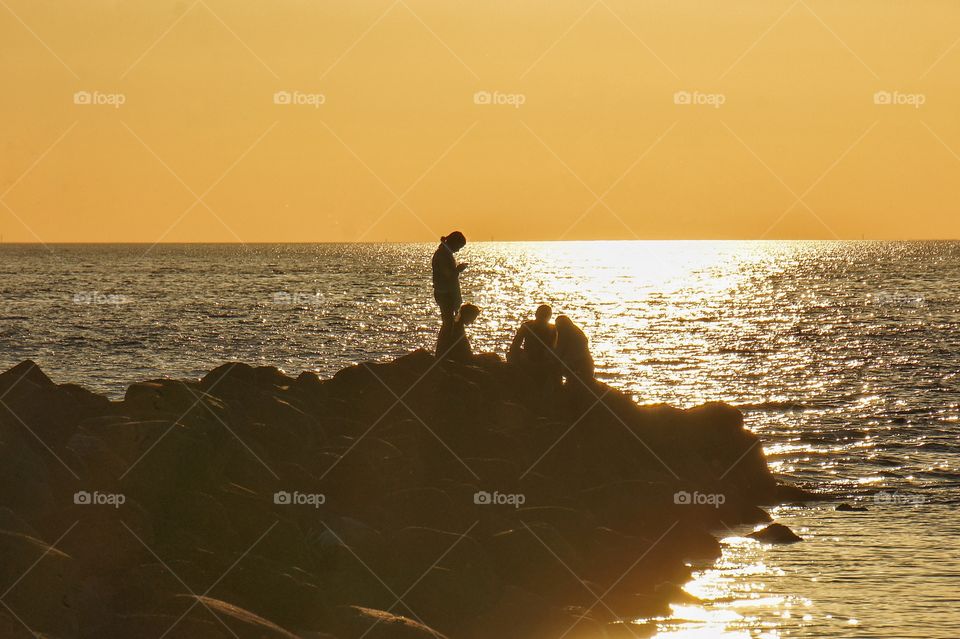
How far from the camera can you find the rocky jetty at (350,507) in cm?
1092

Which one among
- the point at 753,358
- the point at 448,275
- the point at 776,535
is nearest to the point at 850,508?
the point at 776,535

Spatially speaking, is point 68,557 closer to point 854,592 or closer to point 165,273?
point 854,592

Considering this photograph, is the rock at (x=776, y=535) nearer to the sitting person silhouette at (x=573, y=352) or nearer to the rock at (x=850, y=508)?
the rock at (x=850, y=508)

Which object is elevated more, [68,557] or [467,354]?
[467,354]

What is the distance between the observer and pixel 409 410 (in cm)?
1880

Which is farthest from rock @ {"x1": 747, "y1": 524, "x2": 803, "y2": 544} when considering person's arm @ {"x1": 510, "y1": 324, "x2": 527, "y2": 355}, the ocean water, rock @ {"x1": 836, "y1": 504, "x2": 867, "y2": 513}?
person's arm @ {"x1": 510, "y1": 324, "x2": 527, "y2": 355}

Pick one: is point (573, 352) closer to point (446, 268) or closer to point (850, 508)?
point (446, 268)

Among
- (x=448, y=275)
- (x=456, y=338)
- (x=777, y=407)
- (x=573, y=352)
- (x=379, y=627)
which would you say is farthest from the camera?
(x=777, y=407)

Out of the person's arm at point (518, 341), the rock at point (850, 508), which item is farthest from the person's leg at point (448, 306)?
the rock at point (850, 508)

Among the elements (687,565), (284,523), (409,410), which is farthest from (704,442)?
(284,523)

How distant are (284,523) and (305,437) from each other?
378cm

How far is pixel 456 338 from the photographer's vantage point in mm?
20578

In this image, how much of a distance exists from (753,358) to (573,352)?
38038 mm

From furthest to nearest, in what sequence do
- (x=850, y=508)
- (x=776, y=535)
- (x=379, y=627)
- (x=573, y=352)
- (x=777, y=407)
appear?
(x=777, y=407), (x=850, y=508), (x=573, y=352), (x=776, y=535), (x=379, y=627)
